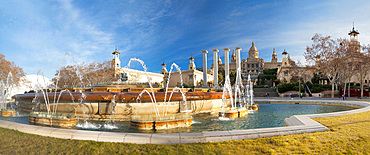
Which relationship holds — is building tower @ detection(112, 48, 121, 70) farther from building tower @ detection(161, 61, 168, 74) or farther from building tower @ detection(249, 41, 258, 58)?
building tower @ detection(249, 41, 258, 58)

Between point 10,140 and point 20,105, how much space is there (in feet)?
28.8

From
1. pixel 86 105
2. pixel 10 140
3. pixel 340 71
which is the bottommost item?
pixel 10 140

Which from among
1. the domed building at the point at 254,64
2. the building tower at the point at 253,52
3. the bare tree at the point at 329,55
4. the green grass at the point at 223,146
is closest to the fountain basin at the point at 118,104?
the green grass at the point at 223,146

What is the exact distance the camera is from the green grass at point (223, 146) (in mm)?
3824

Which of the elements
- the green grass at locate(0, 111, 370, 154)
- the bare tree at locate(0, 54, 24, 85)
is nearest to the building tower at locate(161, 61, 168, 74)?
the bare tree at locate(0, 54, 24, 85)

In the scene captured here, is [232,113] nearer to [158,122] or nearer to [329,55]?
[158,122]

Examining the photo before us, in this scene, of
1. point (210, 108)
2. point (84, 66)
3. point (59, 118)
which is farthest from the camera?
point (84, 66)

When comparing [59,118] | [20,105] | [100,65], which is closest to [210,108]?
Result: [59,118]

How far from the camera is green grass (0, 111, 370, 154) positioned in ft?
12.5

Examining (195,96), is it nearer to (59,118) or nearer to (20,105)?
(59,118)

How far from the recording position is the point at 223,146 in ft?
13.3

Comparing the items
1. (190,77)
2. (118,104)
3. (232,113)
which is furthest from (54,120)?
(190,77)

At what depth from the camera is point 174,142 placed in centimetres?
427

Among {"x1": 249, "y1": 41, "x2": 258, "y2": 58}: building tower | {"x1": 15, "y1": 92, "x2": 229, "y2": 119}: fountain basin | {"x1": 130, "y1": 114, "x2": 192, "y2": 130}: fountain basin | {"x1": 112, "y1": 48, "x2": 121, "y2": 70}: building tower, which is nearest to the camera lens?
{"x1": 130, "y1": 114, "x2": 192, "y2": 130}: fountain basin
